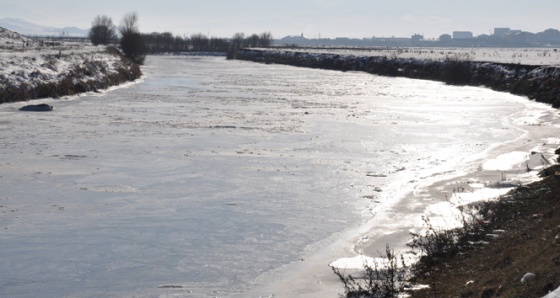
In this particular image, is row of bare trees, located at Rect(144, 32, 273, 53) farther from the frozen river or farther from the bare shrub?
the bare shrub

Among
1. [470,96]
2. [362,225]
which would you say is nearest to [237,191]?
[362,225]

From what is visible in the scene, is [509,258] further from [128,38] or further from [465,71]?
[128,38]

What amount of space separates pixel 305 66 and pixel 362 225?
72873 millimetres

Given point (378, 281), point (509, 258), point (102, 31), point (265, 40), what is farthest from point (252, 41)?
point (509, 258)

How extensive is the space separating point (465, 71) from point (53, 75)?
105 ft

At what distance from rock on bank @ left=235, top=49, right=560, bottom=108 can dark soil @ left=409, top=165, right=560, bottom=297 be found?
847 inches

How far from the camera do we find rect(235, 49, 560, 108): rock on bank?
36.4 m

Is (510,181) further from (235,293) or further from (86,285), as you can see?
(86,285)

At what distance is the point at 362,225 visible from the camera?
1056 cm

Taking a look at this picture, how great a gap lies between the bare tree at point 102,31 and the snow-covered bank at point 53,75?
211ft

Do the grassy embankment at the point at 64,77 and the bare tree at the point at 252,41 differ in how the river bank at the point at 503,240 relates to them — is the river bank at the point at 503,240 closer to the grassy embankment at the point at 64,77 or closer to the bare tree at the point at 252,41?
the grassy embankment at the point at 64,77

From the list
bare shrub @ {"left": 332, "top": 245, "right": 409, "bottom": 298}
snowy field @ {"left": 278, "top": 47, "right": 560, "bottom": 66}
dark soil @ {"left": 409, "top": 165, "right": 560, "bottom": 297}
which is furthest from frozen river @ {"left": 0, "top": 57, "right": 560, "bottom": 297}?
snowy field @ {"left": 278, "top": 47, "right": 560, "bottom": 66}

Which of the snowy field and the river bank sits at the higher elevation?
the snowy field

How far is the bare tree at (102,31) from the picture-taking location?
10821 cm
